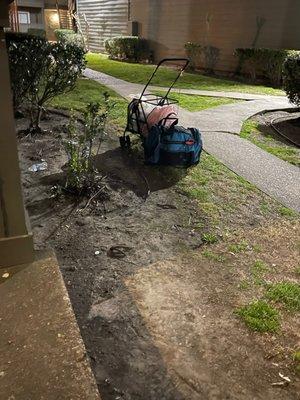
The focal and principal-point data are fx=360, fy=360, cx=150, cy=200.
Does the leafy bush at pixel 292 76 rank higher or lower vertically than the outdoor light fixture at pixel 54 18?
lower

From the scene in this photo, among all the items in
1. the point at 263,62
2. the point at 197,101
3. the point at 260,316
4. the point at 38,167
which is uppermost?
the point at 263,62

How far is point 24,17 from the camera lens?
33.2 metres

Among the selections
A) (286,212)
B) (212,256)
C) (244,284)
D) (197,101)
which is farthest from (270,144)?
(244,284)

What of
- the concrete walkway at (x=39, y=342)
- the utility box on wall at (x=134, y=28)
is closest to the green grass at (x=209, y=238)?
the concrete walkway at (x=39, y=342)

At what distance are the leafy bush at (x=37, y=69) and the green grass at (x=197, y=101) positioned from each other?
123 inches

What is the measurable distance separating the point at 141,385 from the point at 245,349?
75 centimetres

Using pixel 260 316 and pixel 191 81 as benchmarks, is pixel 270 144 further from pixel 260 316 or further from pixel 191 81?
pixel 191 81

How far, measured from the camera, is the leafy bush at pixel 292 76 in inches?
302

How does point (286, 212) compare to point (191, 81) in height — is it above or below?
below

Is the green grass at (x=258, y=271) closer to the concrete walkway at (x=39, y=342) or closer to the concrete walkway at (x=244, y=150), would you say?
the concrete walkway at (x=244, y=150)

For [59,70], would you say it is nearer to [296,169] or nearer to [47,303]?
[296,169]

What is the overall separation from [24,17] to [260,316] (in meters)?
37.5

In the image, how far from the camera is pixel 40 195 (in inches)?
167

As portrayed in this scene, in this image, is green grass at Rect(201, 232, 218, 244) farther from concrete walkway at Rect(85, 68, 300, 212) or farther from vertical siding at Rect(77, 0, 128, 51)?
vertical siding at Rect(77, 0, 128, 51)
